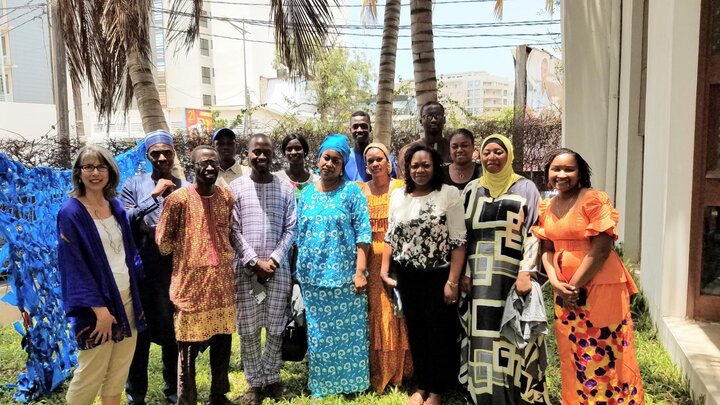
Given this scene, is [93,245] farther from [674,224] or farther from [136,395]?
[674,224]

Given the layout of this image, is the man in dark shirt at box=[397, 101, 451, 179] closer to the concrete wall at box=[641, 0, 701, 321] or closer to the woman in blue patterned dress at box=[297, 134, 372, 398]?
the woman in blue patterned dress at box=[297, 134, 372, 398]

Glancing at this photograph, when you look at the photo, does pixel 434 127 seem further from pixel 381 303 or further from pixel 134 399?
pixel 134 399

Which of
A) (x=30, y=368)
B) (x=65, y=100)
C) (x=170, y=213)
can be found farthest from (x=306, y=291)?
(x=65, y=100)

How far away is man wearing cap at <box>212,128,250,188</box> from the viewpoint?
4191 mm

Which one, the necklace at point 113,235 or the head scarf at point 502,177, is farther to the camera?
the head scarf at point 502,177

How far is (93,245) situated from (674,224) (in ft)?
12.8

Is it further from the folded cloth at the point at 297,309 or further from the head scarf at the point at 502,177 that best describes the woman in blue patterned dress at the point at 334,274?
the head scarf at the point at 502,177

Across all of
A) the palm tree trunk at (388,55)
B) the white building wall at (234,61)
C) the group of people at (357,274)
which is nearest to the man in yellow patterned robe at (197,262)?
the group of people at (357,274)

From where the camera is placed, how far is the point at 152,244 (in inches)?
134

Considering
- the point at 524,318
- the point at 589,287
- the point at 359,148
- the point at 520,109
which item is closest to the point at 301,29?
the point at 359,148

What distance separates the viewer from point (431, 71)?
20.9 feet

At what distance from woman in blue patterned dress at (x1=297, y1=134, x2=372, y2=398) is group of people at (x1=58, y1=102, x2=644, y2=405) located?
0.01m

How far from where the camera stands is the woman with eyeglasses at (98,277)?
9.16ft

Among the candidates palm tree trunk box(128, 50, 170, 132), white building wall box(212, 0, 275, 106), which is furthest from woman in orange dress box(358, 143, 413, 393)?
white building wall box(212, 0, 275, 106)
